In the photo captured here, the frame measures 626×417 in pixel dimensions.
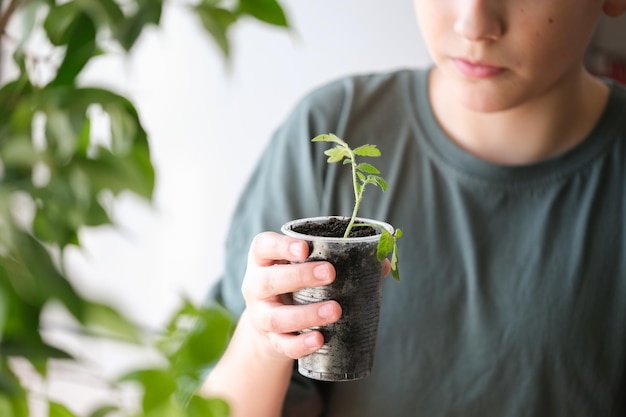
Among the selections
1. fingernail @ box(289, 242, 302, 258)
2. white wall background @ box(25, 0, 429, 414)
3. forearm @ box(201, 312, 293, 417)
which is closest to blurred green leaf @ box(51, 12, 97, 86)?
fingernail @ box(289, 242, 302, 258)

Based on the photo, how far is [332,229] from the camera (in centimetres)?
65

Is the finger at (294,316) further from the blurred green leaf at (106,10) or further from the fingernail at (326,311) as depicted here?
the blurred green leaf at (106,10)

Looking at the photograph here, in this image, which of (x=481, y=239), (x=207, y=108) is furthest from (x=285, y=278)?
(x=207, y=108)

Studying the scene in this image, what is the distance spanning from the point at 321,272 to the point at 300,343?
7 centimetres

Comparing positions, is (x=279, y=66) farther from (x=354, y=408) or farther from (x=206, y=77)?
(x=354, y=408)

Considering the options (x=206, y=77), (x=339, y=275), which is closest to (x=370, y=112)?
(x=339, y=275)

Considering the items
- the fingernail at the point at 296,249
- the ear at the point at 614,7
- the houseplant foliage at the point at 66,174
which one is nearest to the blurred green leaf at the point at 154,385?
the houseplant foliage at the point at 66,174

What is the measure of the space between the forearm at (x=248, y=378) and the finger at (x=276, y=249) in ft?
0.44

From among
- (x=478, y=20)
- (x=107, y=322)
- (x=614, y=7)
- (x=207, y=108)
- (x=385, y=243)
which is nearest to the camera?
(x=107, y=322)

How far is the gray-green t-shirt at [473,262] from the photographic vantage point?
998 mm

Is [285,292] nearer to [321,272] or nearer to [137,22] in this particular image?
[321,272]

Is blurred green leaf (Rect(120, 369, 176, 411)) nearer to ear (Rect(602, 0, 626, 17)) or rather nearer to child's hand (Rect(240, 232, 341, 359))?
child's hand (Rect(240, 232, 341, 359))

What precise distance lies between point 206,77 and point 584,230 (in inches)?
52.2

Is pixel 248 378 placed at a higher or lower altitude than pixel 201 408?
lower
